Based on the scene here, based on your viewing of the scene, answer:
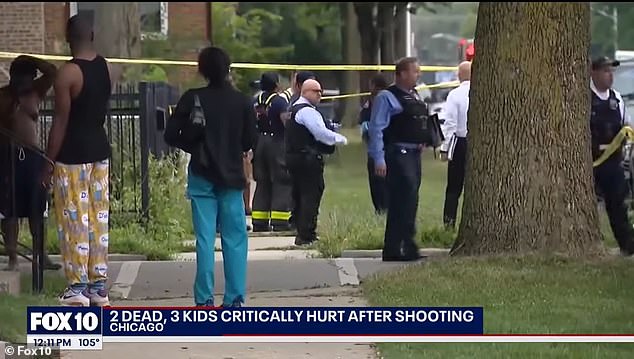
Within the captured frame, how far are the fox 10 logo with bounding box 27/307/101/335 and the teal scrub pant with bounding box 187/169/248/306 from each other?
1061 mm

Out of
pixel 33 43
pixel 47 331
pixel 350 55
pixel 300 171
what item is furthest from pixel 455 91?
pixel 350 55

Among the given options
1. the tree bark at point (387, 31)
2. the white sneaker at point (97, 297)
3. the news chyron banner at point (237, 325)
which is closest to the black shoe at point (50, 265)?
the white sneaker at point (97, 297)

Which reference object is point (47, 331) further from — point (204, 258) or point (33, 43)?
point (33, 43)

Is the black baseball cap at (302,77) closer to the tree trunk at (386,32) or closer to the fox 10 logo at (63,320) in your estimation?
the fox 10 logo at (63,320)

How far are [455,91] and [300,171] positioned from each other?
1.66m

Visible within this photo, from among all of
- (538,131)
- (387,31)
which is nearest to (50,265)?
(538,131)

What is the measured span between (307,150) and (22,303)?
176 inches

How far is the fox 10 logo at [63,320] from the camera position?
715 cm

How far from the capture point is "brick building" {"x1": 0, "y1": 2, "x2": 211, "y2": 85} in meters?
24.1

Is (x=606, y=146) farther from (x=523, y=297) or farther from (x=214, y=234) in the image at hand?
(x=214, y=234)

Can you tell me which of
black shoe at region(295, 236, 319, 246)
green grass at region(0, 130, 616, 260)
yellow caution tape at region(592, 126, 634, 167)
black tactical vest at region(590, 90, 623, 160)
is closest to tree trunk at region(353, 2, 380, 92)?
green grass at region(0, 130, 616, 260)

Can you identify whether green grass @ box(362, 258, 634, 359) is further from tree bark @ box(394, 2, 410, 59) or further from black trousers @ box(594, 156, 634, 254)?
tree bark @ box(394, 2, 410, 59)

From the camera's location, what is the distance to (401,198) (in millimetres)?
10703

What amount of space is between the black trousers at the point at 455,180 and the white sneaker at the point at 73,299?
505 centimetres
